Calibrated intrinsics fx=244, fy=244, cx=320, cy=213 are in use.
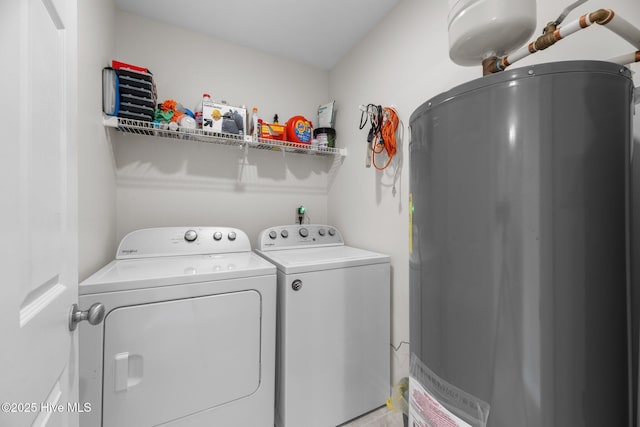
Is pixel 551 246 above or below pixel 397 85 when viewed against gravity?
below

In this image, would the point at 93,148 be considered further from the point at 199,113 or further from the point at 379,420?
the point at 379,420

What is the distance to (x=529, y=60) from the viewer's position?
103 centimetres

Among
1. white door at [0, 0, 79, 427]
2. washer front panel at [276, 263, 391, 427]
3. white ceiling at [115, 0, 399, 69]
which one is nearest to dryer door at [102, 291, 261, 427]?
washer front panel at [276, 263, 391, 427]

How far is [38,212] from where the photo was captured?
55 centimetres

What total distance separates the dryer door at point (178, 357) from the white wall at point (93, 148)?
36 centimetres

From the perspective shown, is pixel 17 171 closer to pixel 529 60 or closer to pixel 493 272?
pixel 493 272

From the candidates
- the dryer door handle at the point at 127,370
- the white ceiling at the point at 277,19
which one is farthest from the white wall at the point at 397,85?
the dryer door handle at the point at 127,370

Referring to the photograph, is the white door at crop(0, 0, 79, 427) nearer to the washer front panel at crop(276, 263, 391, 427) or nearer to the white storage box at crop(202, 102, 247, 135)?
the washer front panel at crop(276, 263, 391, 427)

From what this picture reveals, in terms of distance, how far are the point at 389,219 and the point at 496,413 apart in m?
1.24

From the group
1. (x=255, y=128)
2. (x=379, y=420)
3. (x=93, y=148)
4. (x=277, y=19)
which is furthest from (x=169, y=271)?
(x=277, y=19)

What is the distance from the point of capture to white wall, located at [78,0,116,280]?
1092mm

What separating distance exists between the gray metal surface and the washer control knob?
64.4 inches

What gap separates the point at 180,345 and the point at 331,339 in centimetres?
78

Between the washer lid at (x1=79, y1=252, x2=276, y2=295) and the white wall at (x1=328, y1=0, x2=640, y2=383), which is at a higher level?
the white wall at (x1=328, y1=0, x2=640, y2=383)
